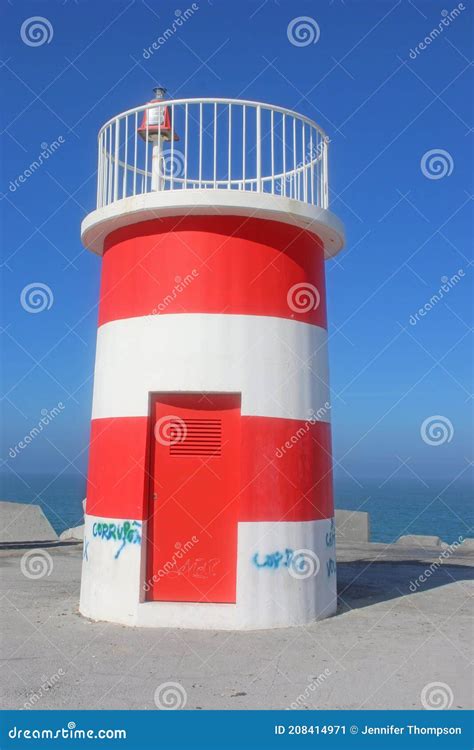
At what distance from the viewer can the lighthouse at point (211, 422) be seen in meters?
10.0

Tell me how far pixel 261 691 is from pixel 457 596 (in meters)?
5.66

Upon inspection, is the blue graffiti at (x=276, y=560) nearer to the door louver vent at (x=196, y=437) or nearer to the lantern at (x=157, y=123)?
the door louver vent at (x=196, y=437)

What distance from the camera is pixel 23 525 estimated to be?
799 inches

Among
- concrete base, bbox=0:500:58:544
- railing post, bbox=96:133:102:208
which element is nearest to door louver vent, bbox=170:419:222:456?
railing post, bbox=96:133:102:208

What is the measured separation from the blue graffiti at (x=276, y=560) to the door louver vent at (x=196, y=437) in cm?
151

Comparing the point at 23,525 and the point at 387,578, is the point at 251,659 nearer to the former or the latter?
the point at 387,578

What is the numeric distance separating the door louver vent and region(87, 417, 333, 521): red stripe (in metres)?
0.20

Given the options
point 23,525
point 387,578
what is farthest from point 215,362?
point 23,525

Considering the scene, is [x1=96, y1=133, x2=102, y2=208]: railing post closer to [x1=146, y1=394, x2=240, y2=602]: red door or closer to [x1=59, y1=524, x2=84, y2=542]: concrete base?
[x1=146, y1=394, x2=240, y2=602]: red door

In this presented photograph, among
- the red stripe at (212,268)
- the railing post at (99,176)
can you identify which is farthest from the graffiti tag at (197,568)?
the railing post at (99,176)

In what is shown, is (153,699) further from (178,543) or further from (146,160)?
(146,160)

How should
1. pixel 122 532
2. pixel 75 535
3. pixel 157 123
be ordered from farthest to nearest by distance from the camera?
pixel 75 535, pixel 157 123, pixel 122 532

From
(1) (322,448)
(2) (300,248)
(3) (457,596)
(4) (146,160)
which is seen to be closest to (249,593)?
(1) (322,448)

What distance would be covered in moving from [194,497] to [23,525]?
11.6m
